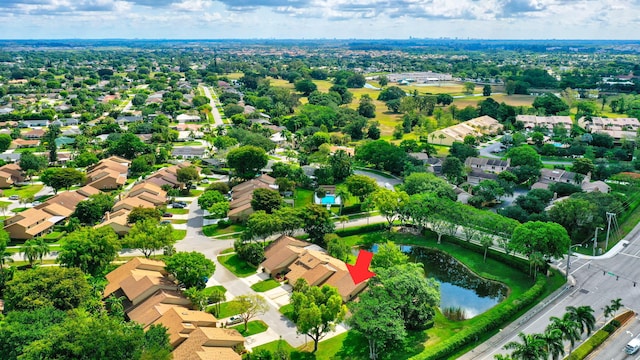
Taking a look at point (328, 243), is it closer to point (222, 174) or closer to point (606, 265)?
point (606, 265)

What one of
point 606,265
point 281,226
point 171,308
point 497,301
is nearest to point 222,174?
point 281,226

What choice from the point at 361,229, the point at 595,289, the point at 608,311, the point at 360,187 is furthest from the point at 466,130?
A: the point at 608,311

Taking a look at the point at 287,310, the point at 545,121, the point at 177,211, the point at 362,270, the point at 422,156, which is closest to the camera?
the point at 287,310

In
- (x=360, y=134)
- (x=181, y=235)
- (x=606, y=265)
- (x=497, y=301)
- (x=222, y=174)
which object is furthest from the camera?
(x=360, y=134)

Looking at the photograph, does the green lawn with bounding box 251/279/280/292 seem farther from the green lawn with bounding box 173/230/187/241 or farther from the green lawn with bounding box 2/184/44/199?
the green lawn with bounding box 2/184/44/199

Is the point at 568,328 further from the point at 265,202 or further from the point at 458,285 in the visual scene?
the point at 265,202

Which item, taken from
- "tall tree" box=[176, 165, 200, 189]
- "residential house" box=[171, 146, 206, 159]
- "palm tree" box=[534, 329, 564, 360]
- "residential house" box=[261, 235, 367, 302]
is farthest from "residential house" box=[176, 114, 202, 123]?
"palm tree" box=[534, 329, 564, 360]

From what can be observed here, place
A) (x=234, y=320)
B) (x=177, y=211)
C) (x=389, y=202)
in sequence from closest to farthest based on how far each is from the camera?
1. (x=234, y=320)
2. (x=389, y=202)
3. (x=177, y=211)
